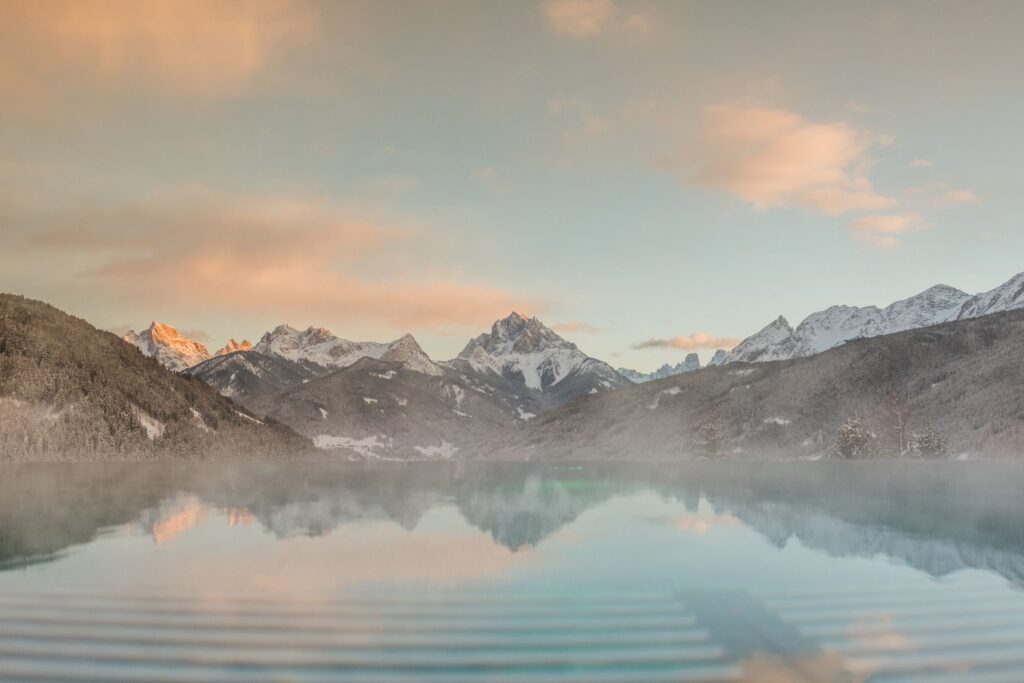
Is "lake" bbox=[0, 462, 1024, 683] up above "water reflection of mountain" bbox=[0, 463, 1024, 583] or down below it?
above

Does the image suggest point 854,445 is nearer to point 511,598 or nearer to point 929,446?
point 929,446

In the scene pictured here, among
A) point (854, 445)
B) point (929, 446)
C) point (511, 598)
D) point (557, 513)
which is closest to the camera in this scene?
point (511, 598)

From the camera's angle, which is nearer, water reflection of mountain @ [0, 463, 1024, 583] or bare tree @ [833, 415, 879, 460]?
water reflection of mountain @ [0, 463, 1024, 583]

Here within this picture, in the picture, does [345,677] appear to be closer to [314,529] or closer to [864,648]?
[864,648]

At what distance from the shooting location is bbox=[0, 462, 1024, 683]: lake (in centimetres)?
1501

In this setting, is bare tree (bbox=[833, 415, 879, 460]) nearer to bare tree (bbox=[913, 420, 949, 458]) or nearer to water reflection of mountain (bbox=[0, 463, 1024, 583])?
bare tree (bbox=[913, 420, 949, 458])

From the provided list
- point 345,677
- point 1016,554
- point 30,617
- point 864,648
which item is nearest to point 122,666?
point 345,677

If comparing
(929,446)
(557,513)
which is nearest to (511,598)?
(557,513)

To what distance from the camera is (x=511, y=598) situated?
21.9m

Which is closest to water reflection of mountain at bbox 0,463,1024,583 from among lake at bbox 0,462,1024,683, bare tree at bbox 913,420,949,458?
lake at bbox 0,462,1024,683

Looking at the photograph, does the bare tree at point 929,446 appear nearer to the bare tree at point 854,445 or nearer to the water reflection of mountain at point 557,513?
the bare tree at point 854,445

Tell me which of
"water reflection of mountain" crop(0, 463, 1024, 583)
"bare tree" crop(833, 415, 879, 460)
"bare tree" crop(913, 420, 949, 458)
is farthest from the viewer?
"bare tree" crop(833, 415, 879, 460)

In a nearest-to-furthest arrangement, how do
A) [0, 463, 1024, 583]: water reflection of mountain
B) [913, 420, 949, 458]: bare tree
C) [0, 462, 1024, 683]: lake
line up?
[0, 462, 1024, 683]: lake
[0, 463, 1024, 583]: water reflection of mountain
[913, 420, 949, 458]: bare tree

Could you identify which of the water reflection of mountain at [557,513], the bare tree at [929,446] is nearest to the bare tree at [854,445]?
the bare tree at [929,446]
